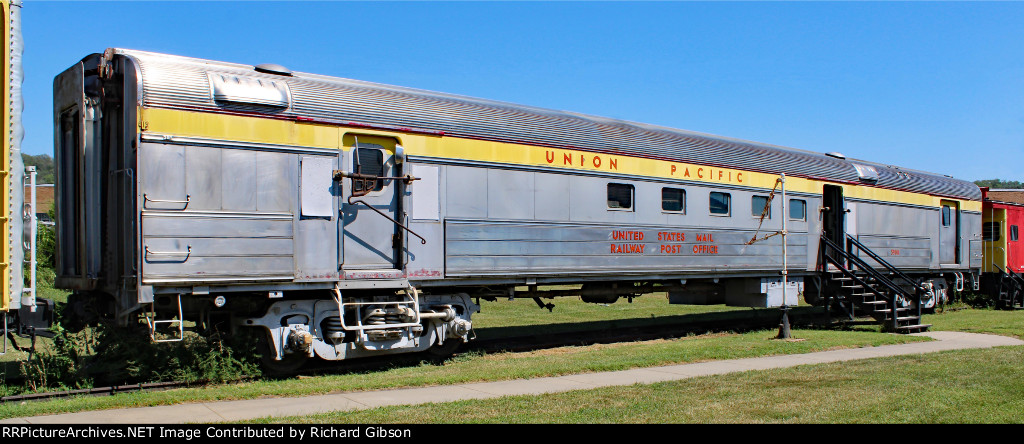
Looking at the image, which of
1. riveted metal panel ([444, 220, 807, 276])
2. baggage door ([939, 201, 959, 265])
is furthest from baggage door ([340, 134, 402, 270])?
baggage door ([939, 201, 959, 265])

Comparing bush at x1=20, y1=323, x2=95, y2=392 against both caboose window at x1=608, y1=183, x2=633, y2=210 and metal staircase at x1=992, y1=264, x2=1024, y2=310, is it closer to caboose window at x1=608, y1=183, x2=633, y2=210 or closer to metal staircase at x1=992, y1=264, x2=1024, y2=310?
caboose window at x1=608, y1=183, x2=633, y2=210

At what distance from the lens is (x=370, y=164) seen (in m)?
10.5

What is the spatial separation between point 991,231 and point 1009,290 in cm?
177

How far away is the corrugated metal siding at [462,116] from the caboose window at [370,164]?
1.24 feet

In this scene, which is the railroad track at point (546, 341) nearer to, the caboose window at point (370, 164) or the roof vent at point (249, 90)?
the caboose window at point (370, 164)

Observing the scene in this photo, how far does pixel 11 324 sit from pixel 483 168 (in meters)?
5.84

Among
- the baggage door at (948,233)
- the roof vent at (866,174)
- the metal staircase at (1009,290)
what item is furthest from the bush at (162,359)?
the metal staircase at (1009,290)

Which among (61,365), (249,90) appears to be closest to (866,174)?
(249,90)

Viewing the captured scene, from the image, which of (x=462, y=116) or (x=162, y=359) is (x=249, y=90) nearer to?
→ (x=462, y=116)

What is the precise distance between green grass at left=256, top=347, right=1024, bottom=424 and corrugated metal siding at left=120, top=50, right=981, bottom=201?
4.05 m

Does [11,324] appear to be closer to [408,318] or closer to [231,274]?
[231,274]

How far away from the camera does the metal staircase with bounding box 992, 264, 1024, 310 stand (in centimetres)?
2384

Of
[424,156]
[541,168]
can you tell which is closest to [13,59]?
[424,156]

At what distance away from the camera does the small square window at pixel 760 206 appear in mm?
15625
